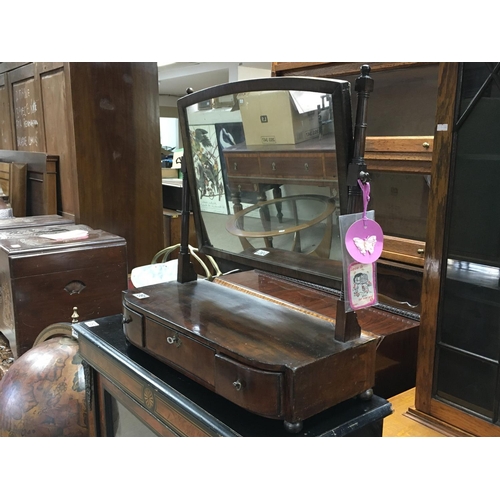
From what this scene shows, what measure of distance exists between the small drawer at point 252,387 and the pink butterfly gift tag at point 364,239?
0.26 metres

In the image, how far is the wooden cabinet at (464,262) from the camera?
4.25 ft

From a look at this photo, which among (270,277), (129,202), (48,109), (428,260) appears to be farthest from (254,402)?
(48,109)

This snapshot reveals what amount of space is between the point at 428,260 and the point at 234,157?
657 mm

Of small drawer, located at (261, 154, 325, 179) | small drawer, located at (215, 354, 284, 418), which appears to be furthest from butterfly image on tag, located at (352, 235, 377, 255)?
small drawer, located at (215, 354, 284, 418)

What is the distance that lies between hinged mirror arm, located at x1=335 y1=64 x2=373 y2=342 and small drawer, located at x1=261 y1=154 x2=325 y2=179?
9 centimetres

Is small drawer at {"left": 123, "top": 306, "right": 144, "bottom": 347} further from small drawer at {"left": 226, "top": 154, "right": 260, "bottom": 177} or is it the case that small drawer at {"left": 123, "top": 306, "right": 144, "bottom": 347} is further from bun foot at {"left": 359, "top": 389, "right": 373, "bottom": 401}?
bun foot at {"left": 359, "top": 389, "right": 373, "bottom": 401}

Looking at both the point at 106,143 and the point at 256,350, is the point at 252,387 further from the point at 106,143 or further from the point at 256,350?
the point at 106,143

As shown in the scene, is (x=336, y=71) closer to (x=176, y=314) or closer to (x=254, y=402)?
(x=176, y=314)

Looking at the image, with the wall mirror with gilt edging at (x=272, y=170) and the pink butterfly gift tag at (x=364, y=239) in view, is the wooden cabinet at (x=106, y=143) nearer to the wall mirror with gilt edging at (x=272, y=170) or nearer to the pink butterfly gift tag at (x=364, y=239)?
the wall mirror with gilt edging at (x=272, y=170)

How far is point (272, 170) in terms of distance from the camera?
1.13 metres

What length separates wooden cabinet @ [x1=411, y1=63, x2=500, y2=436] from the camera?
1.29 meters

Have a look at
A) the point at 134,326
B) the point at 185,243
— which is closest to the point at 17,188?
the point at 185,243

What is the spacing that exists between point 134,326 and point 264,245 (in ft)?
1.21

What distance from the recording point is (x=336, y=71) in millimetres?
2041
